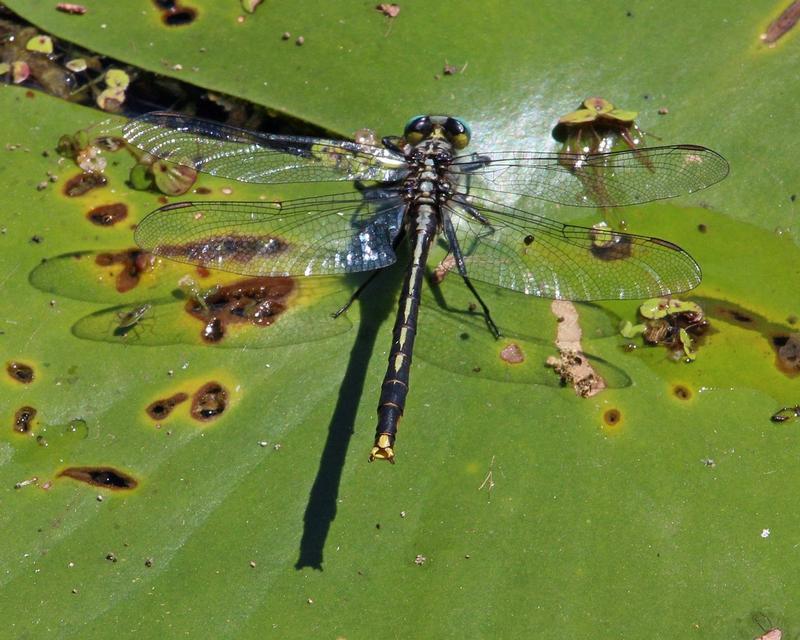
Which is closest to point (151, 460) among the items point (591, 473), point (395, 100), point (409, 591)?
point (409, 591)

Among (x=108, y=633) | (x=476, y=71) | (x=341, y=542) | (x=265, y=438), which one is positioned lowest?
(x=108, y=633)

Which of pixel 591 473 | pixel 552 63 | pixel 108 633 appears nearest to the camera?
pixel 108 633

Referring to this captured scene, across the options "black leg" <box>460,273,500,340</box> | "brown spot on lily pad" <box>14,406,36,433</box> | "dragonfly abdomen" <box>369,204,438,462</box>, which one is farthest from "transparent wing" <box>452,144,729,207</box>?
"brown spot on lily pad" <box>14,406,36,433</box>

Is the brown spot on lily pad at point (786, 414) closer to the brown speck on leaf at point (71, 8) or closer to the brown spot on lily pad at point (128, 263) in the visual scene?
the brown spot on lily pad at point (128, 263)

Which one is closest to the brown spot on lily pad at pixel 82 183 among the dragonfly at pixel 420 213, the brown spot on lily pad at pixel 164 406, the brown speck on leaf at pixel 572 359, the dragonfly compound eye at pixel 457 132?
the dragonfly at pixel 420 213

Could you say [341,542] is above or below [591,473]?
below

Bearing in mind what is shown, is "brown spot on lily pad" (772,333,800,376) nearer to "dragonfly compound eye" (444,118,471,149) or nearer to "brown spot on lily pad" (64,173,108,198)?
"dragonfly compound eye" (444,118,471,149)

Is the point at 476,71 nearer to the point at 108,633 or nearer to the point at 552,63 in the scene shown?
the point at 552,63

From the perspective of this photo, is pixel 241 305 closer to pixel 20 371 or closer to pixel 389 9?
pixel 20 371
